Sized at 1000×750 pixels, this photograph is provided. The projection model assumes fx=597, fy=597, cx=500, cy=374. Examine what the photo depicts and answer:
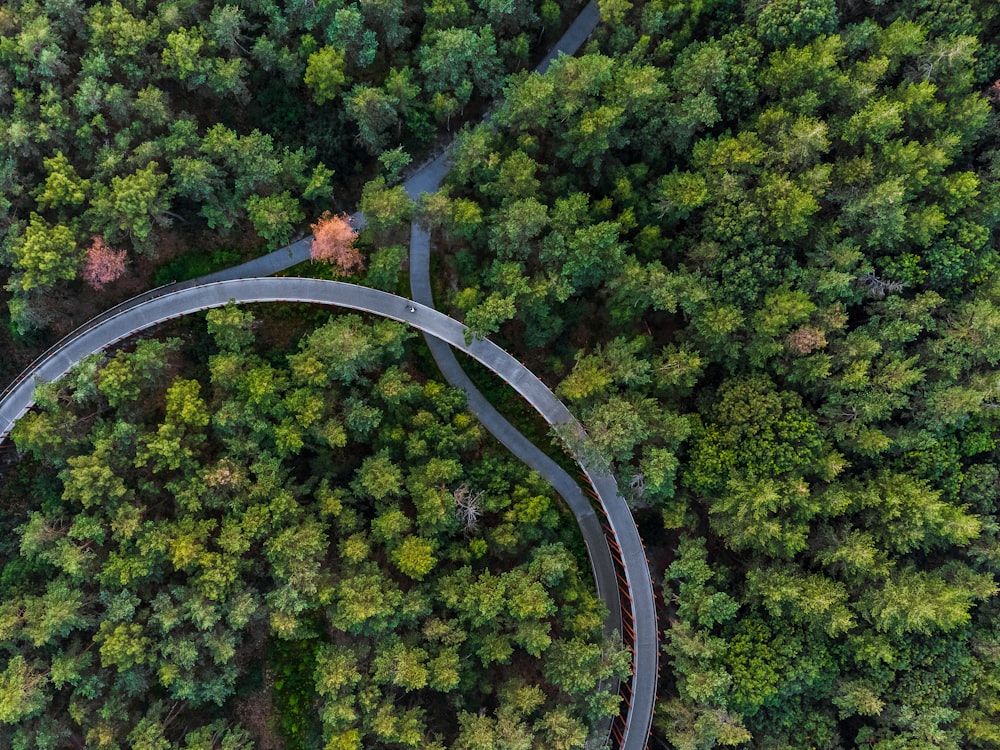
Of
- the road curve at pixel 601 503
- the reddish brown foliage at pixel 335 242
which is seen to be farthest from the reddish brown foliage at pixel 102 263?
the road curve at pixel 601 503

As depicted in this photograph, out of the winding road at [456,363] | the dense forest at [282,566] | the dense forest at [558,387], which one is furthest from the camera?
the winding road at [456,363]

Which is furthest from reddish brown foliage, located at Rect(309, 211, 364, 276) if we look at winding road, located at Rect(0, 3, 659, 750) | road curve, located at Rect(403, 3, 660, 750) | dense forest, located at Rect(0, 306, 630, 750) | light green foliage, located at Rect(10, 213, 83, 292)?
light green foliage, located at Rect(10, 213, 83, 292)

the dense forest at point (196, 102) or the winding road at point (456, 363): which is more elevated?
the dense forest at point (196, 102)

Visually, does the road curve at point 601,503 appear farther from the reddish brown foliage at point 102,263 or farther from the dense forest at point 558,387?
the reddish brown foliage at point 102,263

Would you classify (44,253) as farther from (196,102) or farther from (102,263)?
(196,102)

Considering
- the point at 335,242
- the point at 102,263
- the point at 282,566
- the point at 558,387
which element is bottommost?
the point at 282,566

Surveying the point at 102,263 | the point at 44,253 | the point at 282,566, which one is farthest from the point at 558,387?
the point at 44,253
